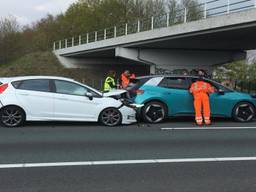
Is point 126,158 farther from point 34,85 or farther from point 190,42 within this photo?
point 190,42

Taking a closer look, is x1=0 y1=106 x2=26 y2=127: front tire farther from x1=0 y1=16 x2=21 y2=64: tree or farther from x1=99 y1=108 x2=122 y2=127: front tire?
x1=0 y1=16 x2=21 y2=64: tree

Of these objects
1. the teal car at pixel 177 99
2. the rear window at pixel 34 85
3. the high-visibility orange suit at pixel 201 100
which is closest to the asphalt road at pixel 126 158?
the high-visibility orange suit at pixel 201 100

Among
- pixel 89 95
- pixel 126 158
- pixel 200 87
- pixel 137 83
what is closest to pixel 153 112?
pixel 137 83

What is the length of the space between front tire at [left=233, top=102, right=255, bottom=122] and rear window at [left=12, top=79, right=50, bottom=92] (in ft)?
18.8

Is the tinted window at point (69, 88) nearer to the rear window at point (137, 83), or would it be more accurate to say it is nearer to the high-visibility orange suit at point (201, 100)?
the rear window at point (137, 83)

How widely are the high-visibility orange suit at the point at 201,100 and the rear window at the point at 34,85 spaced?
4109 mm

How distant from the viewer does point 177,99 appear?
14109 millimetres

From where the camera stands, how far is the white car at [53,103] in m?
12.4

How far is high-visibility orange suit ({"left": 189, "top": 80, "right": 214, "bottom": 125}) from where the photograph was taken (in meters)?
13.5

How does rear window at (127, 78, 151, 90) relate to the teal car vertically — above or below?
above

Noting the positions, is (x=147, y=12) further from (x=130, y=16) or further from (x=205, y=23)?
(x=205, y=23)

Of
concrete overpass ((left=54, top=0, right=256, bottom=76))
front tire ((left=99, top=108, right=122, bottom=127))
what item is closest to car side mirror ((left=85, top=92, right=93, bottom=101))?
front tire ((left=99, top=108, right=122, bottom=127))

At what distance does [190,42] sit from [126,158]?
2375 centimetres

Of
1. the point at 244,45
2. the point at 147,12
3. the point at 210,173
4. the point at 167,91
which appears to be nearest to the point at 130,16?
the point at 147,12
